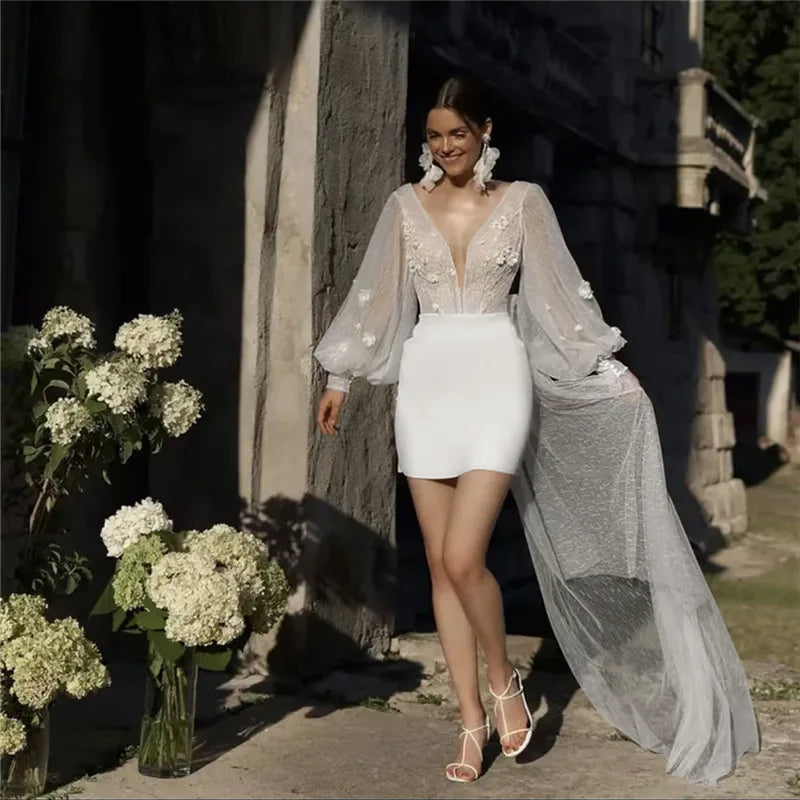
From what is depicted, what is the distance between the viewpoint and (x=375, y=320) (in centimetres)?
492

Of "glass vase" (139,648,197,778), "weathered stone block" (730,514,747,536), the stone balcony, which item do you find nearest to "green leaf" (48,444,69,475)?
"glass vase" (139,648,197,778)

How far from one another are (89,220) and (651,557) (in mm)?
2819

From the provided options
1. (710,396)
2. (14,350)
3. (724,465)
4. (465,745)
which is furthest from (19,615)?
(724,465)

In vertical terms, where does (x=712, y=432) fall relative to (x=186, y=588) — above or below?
above

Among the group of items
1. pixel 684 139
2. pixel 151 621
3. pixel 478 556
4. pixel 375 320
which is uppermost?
pixel 684 139

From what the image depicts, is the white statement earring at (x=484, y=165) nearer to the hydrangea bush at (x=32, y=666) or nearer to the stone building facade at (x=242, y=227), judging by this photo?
the stone building facade at (x=242, y=227)

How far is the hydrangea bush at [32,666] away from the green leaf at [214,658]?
0.31 m

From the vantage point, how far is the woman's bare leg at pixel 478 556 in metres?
4.52

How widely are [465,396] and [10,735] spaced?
1.73 m

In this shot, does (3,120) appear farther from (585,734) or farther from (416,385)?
(585,734)

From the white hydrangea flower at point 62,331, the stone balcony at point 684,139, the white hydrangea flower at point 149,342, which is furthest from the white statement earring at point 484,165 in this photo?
the stone balcony at point 684,139

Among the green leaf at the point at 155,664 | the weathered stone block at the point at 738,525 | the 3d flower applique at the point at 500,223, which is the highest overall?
the 3d flower applique at the point at 500,223

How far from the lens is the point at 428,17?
30.2ft

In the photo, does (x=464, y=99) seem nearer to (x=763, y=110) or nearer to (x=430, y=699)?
(x=430, y=699)
